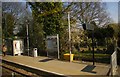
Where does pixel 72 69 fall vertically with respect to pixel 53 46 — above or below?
below

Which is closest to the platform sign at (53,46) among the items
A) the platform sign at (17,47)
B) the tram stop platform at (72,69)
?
the tram stop platform at (72,69)

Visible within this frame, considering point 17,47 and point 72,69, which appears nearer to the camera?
point 72,69

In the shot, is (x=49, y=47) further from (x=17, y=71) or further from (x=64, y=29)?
(x=17, y=71)

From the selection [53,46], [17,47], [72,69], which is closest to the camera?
[72,69]

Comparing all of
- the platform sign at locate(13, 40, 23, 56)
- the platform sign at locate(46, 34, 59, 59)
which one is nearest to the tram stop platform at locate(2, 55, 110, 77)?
the platform sign at locate(46, 34, 59, 59)

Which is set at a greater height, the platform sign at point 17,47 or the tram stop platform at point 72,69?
the platform sign at point 17,47

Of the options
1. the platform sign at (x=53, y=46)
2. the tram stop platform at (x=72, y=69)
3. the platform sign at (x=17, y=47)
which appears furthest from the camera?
the platform sign at (x=17, y=47)

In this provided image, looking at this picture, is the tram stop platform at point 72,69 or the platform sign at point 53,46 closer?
the tram stop platform at point 72,69

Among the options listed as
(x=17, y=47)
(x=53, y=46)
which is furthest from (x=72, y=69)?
(x=17, y=47)

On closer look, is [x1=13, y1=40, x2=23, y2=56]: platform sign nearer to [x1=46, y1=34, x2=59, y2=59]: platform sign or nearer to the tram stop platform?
[x1=46, y1=34, x2=59, y2=59]: platform sign

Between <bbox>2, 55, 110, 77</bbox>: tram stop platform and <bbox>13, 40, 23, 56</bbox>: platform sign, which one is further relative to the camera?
<bbox>13, 40, 23, 56</bbox>: platform sign

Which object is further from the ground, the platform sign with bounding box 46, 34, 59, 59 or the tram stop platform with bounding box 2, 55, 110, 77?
the platform sign with bounding box 46, 34, 59, 59

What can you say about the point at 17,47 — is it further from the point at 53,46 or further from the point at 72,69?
the point at 72,69

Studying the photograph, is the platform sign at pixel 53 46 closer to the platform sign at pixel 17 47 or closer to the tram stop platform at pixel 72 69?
the tram stop platform at pixel 72 69
